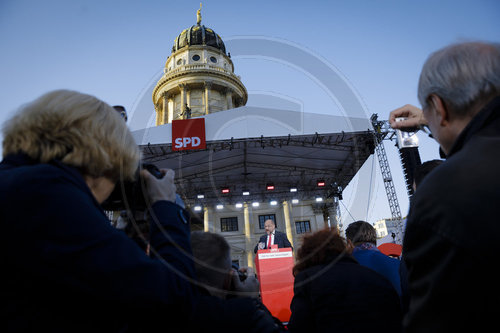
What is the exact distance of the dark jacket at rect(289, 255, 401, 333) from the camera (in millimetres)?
2008

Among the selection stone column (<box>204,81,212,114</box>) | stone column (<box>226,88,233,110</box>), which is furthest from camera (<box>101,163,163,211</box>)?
stone column (<box>226,88,233,110</box>)

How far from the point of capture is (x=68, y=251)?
0.73 m

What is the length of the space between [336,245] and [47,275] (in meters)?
2.10

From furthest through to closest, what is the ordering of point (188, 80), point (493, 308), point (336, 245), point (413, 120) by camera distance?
point (188, 80), point (336, 245), point (413, 120), point (493, 308)

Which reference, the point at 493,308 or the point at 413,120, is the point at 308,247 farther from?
the point at 493,308

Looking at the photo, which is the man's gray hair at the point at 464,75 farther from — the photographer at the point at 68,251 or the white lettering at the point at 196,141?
the white lettering at the point at 196,141

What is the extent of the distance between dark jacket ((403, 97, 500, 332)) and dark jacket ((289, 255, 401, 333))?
1.43 meters

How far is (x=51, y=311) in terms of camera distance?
74 centimetres

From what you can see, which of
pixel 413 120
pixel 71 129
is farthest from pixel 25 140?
pixel 413 120

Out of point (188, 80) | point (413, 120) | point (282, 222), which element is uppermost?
point (188, 80)

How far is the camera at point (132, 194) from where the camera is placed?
1158 mm

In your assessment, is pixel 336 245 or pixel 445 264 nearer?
pixel 445 264

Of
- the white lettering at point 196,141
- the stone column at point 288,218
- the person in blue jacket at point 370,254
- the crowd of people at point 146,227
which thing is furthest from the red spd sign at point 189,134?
the stone column at point 288,218

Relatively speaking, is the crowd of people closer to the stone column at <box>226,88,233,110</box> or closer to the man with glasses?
the man with glasses
